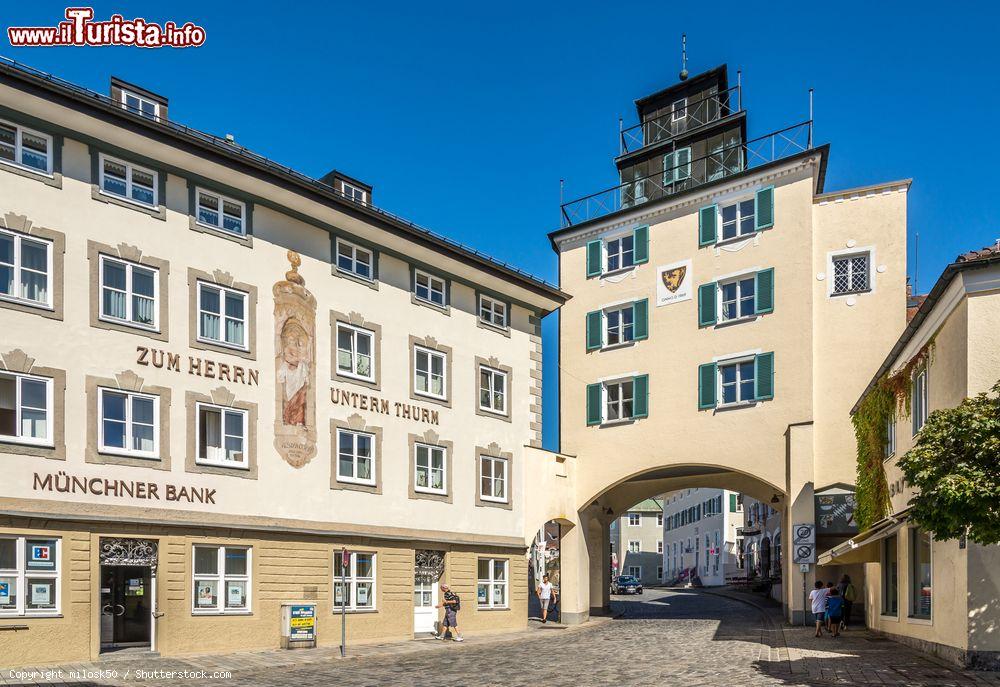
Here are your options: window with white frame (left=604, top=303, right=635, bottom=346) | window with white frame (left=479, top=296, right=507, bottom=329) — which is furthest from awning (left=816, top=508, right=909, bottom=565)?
window with white frame (left=479, top=296, right=507, bottom=329)

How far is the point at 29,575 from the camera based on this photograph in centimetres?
1903

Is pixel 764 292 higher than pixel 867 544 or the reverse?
higher

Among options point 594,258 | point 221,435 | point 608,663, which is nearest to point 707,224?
point 594,258

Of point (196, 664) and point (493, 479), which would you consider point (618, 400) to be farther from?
point (196, 664)

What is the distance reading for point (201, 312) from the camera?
912 inches

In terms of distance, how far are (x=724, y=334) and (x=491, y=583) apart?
11.5 metres

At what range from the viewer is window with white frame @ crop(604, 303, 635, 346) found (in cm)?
3522

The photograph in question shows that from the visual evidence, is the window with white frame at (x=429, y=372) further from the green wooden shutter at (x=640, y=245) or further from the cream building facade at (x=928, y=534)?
the cream building facade at (x=928, y=534)

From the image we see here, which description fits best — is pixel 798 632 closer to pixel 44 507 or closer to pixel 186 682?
pixel 186 682

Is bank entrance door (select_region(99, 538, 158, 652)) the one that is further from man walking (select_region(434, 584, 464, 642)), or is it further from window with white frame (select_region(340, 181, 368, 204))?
window with white frame (select_region(340, 181, 368, 204))

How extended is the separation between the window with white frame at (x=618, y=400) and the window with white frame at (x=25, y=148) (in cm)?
2095

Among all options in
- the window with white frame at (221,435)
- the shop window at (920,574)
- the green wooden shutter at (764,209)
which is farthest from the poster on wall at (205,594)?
the green wooden shutter at (764,209)

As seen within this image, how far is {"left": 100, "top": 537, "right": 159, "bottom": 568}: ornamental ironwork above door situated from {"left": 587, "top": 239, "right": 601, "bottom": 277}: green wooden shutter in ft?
67.0

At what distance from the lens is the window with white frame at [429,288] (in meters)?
29.8
